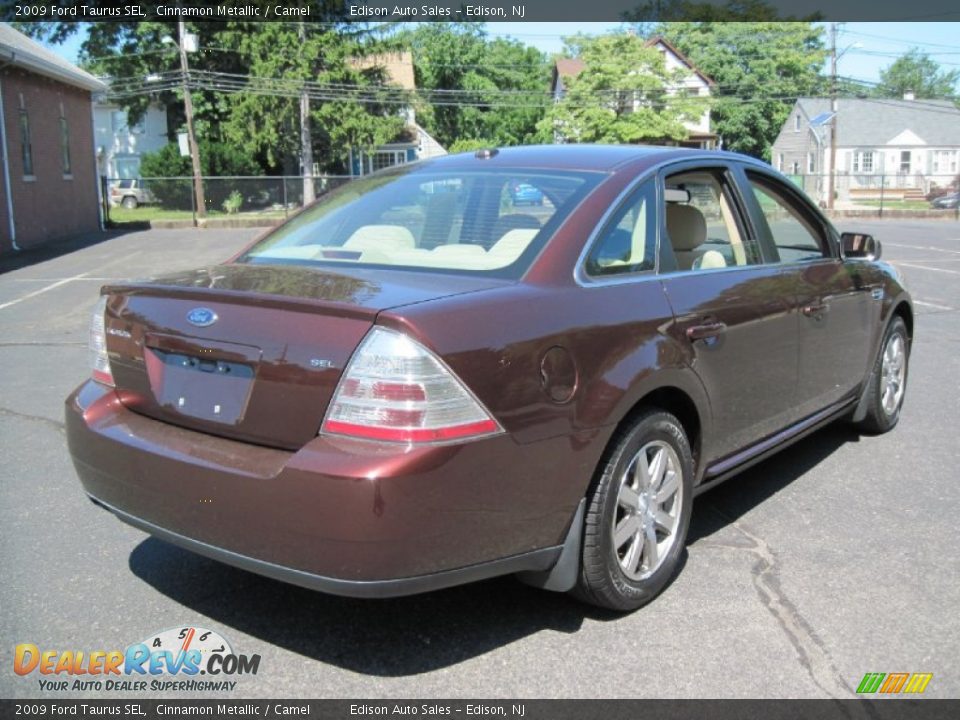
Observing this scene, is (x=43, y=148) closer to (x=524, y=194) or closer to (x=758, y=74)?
(x=524, y=194)

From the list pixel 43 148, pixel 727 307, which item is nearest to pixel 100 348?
pixel 727 307

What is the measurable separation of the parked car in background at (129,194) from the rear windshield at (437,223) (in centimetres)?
3903

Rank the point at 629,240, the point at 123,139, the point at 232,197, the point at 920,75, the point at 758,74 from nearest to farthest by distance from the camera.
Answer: the point at 629,240 → the point at 232,197 → the point at 123,139 → the point at 758,74 → the point at 920,75

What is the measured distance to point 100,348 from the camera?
3.37 m

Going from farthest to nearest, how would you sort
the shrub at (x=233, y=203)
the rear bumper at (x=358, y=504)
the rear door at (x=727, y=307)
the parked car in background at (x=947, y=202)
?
the parked car in background at (x=947, y=202)
the shrub at (x=233, y=203)
the rear door at (x=727, y=307)
the rear bumper at (x=358, y=504)

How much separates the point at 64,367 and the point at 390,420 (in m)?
6.11

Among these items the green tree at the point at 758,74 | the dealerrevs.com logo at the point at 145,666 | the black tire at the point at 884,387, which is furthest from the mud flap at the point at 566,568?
the green tree at the point at 758,74

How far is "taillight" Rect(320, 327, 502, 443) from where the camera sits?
8.55 ft

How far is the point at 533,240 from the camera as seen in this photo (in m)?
3.26

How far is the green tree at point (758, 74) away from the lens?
6600 cm

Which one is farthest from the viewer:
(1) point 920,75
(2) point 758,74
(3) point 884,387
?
(1) point 920,75

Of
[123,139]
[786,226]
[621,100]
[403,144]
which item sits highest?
[621,100]

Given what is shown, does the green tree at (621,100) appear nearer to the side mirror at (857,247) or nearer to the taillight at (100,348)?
the side mirror at (857,247)

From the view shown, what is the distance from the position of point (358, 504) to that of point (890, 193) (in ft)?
188
